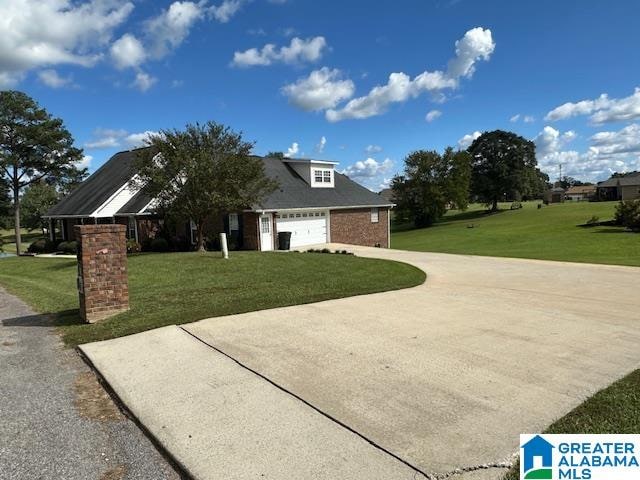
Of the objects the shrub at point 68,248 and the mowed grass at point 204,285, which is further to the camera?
the shrub at point 68,248

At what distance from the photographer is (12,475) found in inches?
134

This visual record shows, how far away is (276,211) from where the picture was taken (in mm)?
24641

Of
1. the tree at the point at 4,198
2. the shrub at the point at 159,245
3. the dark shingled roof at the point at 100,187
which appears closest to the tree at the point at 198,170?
the shrub at the point at 159,245

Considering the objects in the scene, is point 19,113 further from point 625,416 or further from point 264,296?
point 625,416

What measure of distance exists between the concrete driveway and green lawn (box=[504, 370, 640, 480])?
128mm

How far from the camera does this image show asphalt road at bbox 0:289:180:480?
3473mm

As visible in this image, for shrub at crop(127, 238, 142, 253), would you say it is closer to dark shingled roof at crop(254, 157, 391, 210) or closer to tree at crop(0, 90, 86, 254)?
dark shingled roof at crop(254, 157, 391, 210)

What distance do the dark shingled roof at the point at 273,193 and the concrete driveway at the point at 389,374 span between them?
16777mm

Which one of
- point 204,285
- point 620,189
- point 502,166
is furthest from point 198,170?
point 620,189

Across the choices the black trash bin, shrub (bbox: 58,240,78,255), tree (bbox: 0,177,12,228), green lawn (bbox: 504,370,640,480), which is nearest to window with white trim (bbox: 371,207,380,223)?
the black trash bin

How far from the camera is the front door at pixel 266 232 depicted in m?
24.3

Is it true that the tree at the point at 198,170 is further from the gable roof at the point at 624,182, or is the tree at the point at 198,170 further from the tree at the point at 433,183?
the gable roof at the point at 624,182

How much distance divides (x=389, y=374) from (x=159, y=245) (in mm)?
22364

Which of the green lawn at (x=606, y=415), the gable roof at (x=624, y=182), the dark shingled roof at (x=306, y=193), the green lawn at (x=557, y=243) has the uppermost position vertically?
the gable roof at (x=624, y=182)
